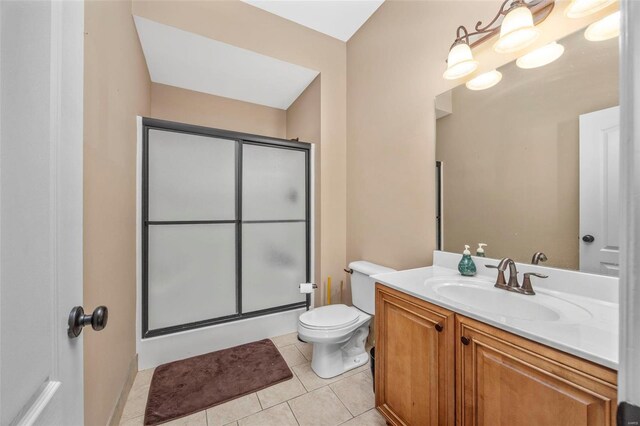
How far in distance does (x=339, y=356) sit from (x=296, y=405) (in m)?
0.44

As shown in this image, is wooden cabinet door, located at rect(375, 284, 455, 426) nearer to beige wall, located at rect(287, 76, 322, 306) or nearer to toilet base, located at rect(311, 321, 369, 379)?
toilet base, located at rect(311, 321, 369, 379)

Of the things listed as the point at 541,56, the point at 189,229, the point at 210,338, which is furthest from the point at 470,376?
the point at 189,229

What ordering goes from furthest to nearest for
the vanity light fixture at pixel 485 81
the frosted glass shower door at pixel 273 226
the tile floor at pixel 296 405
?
the frosted glass shower door at pixel 273 226
the tile floor at pixel 296 405
the vanity light fixture at pixel 485 81

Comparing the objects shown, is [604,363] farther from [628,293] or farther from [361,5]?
[361,5]

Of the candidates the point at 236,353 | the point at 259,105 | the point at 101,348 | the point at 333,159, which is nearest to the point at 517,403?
the point at 101,348

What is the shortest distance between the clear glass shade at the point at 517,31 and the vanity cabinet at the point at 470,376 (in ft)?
4.24

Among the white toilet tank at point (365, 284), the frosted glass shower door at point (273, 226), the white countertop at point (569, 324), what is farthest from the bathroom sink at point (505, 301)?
the frosted glass shower door at point (273, 226)

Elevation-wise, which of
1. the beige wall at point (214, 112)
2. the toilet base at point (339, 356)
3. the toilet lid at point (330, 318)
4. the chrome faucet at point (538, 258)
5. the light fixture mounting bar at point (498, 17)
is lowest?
the toilet base at point (339, 356)

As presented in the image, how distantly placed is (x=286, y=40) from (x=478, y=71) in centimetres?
168

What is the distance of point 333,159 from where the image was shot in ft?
8.25

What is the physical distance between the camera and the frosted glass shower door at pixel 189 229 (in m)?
1.98

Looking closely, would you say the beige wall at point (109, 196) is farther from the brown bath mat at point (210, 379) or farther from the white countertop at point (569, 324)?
the white countertop at point (569, 324)

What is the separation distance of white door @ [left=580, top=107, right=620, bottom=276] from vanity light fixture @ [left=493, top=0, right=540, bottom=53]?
17.5 inches

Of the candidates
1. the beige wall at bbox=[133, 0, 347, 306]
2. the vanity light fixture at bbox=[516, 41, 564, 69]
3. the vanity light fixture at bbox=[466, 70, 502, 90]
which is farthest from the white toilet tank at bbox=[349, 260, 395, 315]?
the vanity light fixture at bbox=[516, 41, 564, 69]
